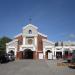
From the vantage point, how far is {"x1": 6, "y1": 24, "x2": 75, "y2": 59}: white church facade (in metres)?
70.4

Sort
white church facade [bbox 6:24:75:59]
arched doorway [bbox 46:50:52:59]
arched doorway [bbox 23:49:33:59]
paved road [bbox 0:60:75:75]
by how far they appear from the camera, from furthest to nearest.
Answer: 1. arched doorway [bbox 23:49:33:59]
2. white church facade [bbox 6:24:75:59]
3. arched doorway [bbox 46:50:52:59]
4. paved road [bbox 0:60:75:75]

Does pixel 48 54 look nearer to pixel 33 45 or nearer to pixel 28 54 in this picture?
pixel 33 45

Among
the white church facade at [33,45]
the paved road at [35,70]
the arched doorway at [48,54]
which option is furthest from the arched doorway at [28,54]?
the paved road at [35,70]

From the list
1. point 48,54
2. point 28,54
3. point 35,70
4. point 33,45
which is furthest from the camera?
point 28,54

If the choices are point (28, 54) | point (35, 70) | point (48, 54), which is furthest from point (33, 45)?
point (35, 70)

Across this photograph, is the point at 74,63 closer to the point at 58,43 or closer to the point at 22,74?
the point at 22,74

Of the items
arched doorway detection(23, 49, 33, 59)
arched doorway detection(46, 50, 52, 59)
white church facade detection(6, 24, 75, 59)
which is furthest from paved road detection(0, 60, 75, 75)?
arched doorway detection(23, 49, 33, 59)

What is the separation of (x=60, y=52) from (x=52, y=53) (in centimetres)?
342

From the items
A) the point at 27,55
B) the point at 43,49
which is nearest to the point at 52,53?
the point at 43,49

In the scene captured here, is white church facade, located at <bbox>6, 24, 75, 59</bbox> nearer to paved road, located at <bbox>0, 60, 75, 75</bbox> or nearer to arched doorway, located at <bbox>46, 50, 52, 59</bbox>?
arched doorway, located at <bbox>46, 50, 52, 59</bbox>

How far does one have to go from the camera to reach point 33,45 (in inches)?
2758

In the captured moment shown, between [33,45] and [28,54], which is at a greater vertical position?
[33,45]

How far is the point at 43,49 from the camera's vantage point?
7131 cm

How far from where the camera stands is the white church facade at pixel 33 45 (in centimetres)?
7038
